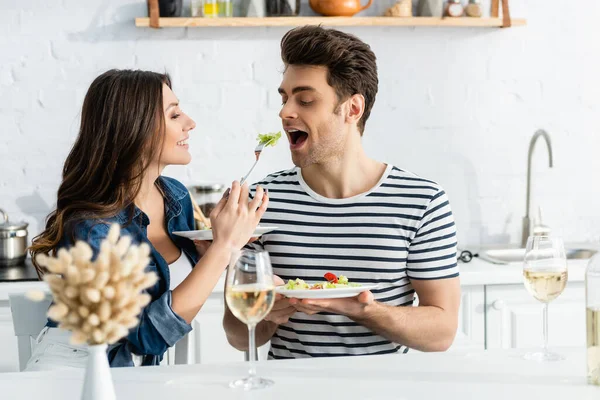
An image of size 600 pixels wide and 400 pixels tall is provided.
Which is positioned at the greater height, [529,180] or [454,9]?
[454,9]

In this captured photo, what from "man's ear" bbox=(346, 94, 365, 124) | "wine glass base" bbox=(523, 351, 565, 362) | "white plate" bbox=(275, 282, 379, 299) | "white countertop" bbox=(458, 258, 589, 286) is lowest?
"white countertop" bbox=(458, 258, 589, 286)

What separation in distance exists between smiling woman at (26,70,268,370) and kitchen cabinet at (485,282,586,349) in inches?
50.0

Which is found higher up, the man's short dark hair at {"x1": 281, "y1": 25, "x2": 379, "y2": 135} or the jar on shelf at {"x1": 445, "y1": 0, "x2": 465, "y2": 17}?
the jar on shelf at {"x1": 445, "y1": 0, "x2": 465, "y2": 17}

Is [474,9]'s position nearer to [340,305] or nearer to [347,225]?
[347,225]

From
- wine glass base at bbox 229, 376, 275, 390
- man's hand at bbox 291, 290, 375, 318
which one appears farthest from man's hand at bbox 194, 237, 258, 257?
wine glass base at bbox 229, 376, 275, 390

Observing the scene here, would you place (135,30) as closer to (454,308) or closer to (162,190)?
(162,190)

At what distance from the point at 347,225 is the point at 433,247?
217mm

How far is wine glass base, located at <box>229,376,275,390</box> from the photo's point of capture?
1373 millimetres

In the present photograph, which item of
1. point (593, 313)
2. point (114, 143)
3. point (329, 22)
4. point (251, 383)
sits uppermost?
point (329, 22)

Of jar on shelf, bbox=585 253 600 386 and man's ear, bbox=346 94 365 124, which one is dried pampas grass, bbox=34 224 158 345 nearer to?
jar on shelf, bbox=585 253 600 386

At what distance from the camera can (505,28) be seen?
11.8 ft

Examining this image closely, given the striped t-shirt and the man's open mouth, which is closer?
the striped t-shirt

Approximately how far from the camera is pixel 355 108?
225 cm

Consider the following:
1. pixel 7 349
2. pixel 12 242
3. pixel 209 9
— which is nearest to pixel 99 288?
pixel 7 349
